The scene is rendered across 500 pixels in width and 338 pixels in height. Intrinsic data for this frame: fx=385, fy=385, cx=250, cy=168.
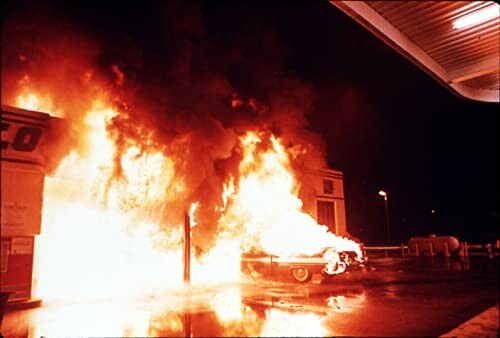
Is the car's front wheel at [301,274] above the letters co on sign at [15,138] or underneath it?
underneath

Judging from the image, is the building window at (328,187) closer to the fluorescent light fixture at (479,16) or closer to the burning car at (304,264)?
the burning car at (304,264)

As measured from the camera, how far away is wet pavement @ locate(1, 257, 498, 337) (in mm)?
6699

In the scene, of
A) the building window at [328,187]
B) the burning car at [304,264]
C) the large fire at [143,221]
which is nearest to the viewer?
the large fire at [143,221]

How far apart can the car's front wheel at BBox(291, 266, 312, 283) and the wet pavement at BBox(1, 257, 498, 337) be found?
750mm

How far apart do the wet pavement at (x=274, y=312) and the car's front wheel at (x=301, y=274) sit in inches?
29.5

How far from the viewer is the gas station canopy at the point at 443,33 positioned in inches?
218

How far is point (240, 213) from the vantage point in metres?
17.2

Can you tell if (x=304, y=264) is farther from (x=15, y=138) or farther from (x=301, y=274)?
(x=15, y=138)

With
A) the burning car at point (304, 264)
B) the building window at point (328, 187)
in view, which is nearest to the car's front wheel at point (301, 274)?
the burning car at point (304, 264)

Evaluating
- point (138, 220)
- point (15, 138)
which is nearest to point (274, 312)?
point (15, 138)

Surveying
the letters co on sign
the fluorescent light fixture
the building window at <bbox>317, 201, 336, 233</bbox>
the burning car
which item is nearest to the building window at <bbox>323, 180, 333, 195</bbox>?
the building window at <bbox>317, 201, 336, 233</bbox>

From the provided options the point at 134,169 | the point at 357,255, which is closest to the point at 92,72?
the point at 134,169

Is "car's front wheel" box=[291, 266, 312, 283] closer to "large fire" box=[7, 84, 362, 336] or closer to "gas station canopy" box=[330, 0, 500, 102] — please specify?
"large fire" box=[7, 84, 362, 336]

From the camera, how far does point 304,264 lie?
12.8 m
